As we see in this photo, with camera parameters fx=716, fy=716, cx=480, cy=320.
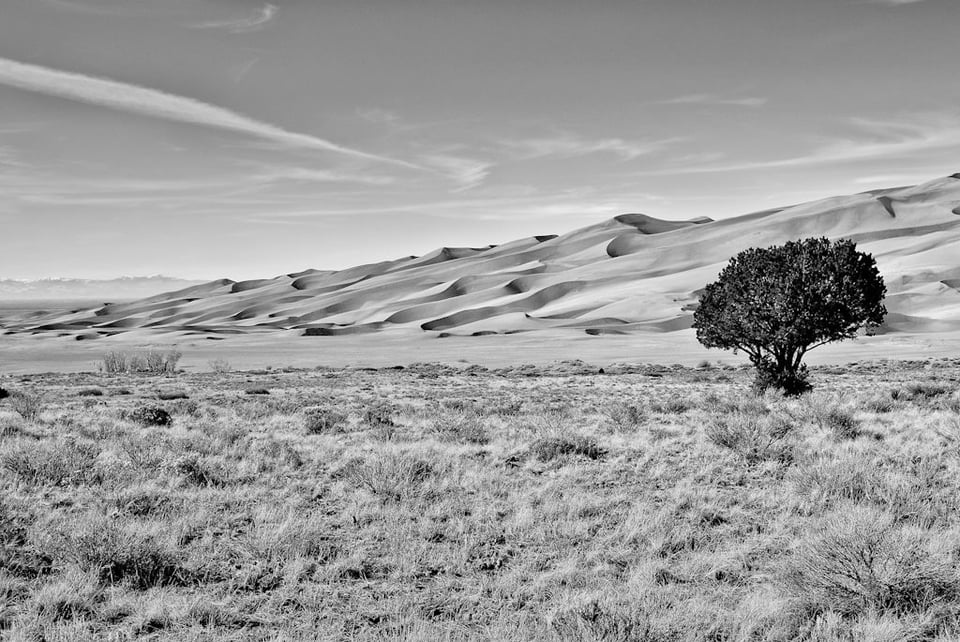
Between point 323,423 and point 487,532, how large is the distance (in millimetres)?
8803

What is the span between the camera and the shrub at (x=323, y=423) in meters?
14.9

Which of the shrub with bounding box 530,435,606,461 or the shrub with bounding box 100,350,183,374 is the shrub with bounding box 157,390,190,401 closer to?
the shrub with bounding box 530,435,606,461

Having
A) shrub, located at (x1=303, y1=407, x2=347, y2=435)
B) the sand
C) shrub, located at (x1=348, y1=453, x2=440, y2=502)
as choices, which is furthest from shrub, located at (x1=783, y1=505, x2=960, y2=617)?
the sand

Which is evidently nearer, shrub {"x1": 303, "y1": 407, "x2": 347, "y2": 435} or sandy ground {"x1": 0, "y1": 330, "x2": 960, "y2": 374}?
shrub {"x1": 303, "y1": 407, "x2": 347, "y2": 435}

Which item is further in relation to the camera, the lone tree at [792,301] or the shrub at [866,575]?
the lone tree at [792,301]

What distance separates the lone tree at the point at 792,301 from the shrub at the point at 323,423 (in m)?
13.2

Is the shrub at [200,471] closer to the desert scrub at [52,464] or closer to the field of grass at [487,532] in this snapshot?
the field of grass at [487,532]

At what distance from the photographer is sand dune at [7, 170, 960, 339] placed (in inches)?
3935

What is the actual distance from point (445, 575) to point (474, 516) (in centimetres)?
169

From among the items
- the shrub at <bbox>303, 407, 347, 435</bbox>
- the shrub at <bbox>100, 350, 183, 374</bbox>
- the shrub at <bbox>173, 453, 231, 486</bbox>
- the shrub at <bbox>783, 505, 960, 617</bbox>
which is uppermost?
the shrub at <bbox>100, 350, 183, 374</bbox>

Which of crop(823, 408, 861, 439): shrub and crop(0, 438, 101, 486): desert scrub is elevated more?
crop(0, 438, 101, 486): desert scrub

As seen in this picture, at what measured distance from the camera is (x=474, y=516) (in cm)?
799

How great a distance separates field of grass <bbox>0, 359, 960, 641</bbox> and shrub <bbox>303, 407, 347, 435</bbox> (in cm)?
17

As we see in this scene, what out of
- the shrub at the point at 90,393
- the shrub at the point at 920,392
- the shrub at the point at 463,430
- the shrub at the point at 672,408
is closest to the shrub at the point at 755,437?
the shrub at the point at 672,408
